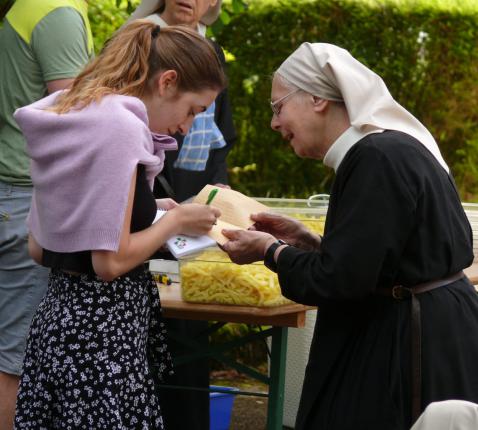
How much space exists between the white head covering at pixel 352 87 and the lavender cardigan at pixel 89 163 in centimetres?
44

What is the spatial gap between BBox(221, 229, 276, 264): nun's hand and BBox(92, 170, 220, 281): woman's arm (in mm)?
97

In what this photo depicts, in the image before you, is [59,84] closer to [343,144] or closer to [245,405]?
[343,144]

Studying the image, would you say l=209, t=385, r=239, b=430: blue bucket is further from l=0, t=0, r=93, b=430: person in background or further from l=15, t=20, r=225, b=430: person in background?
l=15, t=20, r=225, b=430: person in background

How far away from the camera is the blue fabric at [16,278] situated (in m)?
3.86

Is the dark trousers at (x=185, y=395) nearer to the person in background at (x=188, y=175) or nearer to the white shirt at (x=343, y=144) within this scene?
the person in background at (x=188, y=175)

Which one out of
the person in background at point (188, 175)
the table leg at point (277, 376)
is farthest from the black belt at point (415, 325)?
the person in background at point (188, 175)

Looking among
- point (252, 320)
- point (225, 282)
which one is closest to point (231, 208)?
point (225, 282)

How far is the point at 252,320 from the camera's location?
3797 mm

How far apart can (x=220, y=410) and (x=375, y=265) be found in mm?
2803

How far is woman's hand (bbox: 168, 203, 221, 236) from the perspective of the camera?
312 centimetres

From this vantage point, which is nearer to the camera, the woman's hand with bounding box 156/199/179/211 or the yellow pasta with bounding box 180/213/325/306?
the woman's hand with bounding box 156/199/179/211

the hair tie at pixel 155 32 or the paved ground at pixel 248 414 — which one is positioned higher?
the hair tie at pixel 155 32

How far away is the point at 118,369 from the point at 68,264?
0.31 meters

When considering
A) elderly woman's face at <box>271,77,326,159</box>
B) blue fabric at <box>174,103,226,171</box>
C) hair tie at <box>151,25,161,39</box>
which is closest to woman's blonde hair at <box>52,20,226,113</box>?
hair tie at <box>151,25,161,39</box>
